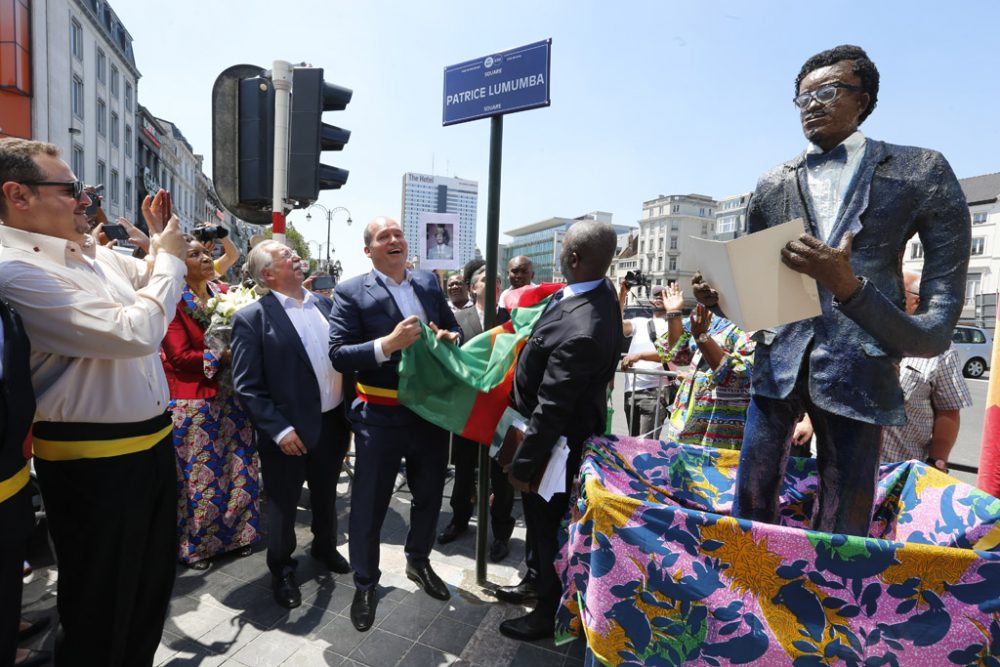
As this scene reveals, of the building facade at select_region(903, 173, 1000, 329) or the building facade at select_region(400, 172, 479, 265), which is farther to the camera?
the building facade at select_region(400, 172, 479, 265)

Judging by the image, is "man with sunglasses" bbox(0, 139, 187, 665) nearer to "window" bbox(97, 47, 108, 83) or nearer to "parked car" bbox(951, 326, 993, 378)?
"parked car" bbox(951, 326, 993, 378)

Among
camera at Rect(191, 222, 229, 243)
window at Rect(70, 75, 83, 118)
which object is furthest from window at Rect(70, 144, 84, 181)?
camera at Rect(191, 222, 229, 243)

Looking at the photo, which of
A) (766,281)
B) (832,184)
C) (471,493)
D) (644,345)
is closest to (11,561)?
(766,281)

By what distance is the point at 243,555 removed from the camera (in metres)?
3.53

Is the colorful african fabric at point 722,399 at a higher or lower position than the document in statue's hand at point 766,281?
lower

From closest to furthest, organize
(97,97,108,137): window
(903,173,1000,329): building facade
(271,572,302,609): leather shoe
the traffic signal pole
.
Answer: (271,572,302,609): leather shoe < the traffic signal pole < (97,97,108,137): window < (903,173,1000,329): building facade

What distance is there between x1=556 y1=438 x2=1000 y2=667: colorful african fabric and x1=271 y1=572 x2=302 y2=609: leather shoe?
1840mm

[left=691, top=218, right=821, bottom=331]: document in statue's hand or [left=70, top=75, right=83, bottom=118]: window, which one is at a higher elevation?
[left=70, top=75, right=83, bottom=118]: window

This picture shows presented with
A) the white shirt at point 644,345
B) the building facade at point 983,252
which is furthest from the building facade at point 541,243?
the white shirt at point 644,345

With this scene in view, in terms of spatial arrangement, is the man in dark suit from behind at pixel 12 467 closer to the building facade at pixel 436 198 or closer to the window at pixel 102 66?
the window at pixel 102 66

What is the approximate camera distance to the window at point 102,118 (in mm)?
28609

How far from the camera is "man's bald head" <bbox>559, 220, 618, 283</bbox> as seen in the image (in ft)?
8.34

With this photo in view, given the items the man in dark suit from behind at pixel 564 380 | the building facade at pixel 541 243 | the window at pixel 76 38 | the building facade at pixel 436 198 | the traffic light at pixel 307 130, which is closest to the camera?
the man in dark suit from behind at pixel 564 380

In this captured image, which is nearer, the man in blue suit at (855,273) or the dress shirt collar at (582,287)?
the man in blue suit at (855,273)
